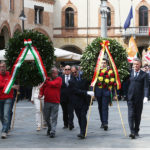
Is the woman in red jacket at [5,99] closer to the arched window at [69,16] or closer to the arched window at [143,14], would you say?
the arched window at [69,16]

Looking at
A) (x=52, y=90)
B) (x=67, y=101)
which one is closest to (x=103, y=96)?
(x=67, y=101)

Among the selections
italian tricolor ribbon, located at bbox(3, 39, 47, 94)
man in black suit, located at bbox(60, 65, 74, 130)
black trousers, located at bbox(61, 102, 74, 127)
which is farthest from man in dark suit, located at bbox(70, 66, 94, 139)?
black trousers, located at bbox(61, 102, 74, 127)

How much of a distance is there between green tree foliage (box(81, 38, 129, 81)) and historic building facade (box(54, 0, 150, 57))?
Answer: 63.8 ft

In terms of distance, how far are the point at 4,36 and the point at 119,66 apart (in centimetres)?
1362

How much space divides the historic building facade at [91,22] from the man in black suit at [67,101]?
90.3 ft

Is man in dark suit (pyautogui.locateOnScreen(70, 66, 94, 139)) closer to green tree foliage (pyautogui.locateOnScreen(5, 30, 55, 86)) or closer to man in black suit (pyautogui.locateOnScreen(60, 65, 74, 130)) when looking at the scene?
man in black suit (pyautogui.locateOnScreen(60, 65, 74, 130))

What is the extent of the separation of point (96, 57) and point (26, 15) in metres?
18.5

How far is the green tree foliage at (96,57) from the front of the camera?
59.0ft

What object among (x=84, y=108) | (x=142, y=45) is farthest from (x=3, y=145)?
(x=142, y=45)

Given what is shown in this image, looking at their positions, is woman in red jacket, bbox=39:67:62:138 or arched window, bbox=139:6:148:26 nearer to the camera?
woman in red jacket, bbox=39:67:62:138

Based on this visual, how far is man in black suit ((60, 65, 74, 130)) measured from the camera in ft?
37.3

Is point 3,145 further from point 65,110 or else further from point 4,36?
point 4,36

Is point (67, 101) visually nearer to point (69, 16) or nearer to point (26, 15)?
point (26, 15)

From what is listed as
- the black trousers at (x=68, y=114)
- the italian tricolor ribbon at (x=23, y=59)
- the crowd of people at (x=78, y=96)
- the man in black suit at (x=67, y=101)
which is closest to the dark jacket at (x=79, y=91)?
the crowd of people at (x=78, y=96)
